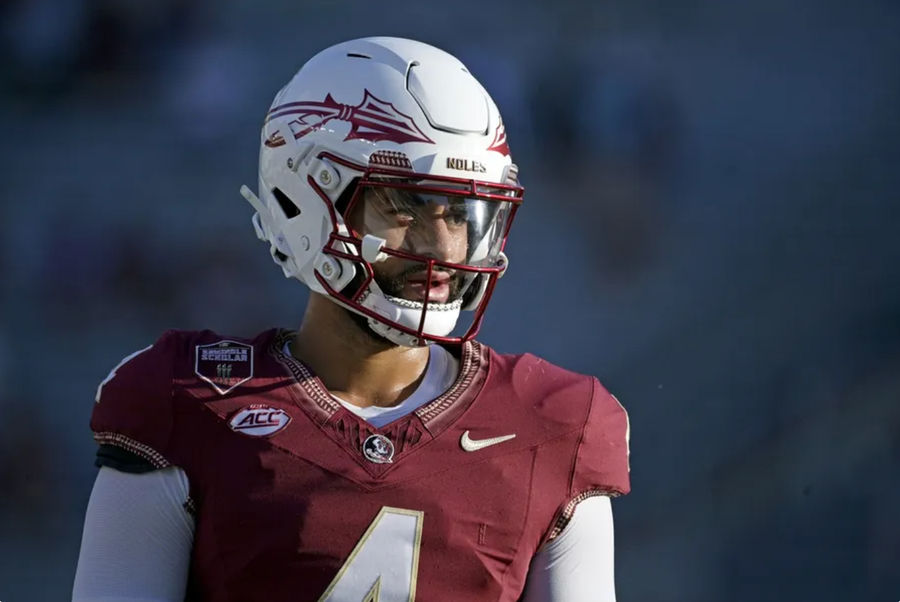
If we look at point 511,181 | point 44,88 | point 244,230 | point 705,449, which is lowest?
point 705,449

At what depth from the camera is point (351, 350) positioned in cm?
182

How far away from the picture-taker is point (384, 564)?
64.2 inches

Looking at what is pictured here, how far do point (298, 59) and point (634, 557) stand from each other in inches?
58.6

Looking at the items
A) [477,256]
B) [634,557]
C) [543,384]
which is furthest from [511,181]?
[634,557]

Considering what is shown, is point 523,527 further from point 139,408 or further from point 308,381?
point 139,408

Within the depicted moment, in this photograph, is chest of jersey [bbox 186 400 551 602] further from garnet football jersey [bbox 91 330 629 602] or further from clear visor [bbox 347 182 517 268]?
clear visor [bbox 347 182 517 268]

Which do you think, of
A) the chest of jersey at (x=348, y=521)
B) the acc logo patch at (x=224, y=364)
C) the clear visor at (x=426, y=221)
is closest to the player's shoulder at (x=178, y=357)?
the acc logo patch at (x=224, y=364)

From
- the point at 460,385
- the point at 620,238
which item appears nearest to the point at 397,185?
the point at 460,385

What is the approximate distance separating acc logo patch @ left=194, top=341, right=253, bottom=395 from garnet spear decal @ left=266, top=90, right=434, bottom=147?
0.29 m

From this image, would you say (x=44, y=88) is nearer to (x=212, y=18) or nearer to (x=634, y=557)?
(x=212, y=18)

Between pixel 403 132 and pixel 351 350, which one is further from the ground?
pixel 403 132

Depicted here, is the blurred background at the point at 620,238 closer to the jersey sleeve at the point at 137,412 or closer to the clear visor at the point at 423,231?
the clear visor at the point at 423,231

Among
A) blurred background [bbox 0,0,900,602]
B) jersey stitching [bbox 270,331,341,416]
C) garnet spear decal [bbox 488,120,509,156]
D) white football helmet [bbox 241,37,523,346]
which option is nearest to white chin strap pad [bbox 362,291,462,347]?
white football helmet [bbox 241,37,523,346]

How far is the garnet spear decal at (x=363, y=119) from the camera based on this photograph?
1.76 metres
